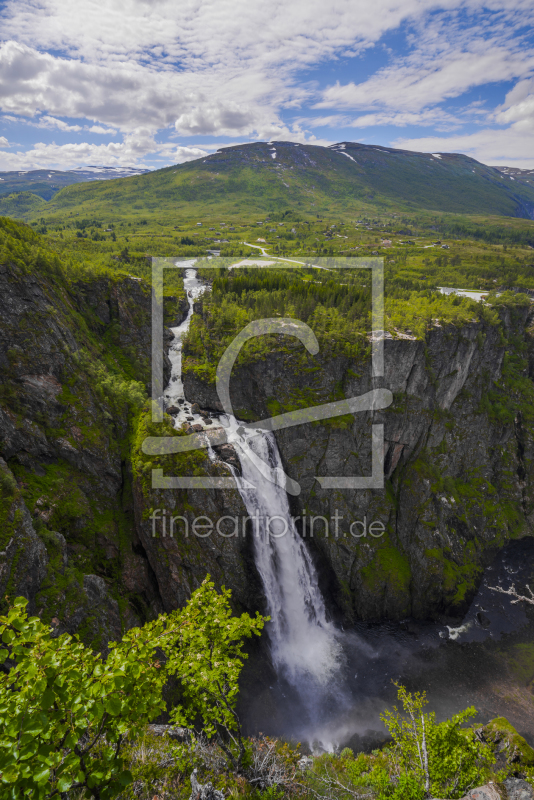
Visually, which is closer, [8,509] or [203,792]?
[203,792]

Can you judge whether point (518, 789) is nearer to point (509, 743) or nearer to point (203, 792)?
point (509, 743)

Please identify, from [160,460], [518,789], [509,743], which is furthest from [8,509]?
[509,743]

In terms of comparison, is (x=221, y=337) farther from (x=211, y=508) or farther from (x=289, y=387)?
(x=211, y=508)

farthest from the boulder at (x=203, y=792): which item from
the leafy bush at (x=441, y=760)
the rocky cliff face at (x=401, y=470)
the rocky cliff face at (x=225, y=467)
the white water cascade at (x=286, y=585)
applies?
the rocky cliff face at (x=401, y=470)

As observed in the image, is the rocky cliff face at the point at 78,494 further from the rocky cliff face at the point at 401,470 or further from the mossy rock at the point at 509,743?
the mossy rock at the point at 509,743

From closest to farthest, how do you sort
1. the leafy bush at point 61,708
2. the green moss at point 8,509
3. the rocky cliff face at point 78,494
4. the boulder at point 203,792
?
the leafy bush at point 61,708
the boulder at point 203,792
the green moss at point 8,509
the rocky cliff face at point 78,494

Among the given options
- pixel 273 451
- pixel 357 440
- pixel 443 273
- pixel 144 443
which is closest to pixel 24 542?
pixel 144 443

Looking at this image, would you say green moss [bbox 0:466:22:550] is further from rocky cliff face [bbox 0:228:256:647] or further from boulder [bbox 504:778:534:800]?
boulder [bbox 504:778:534:800]
